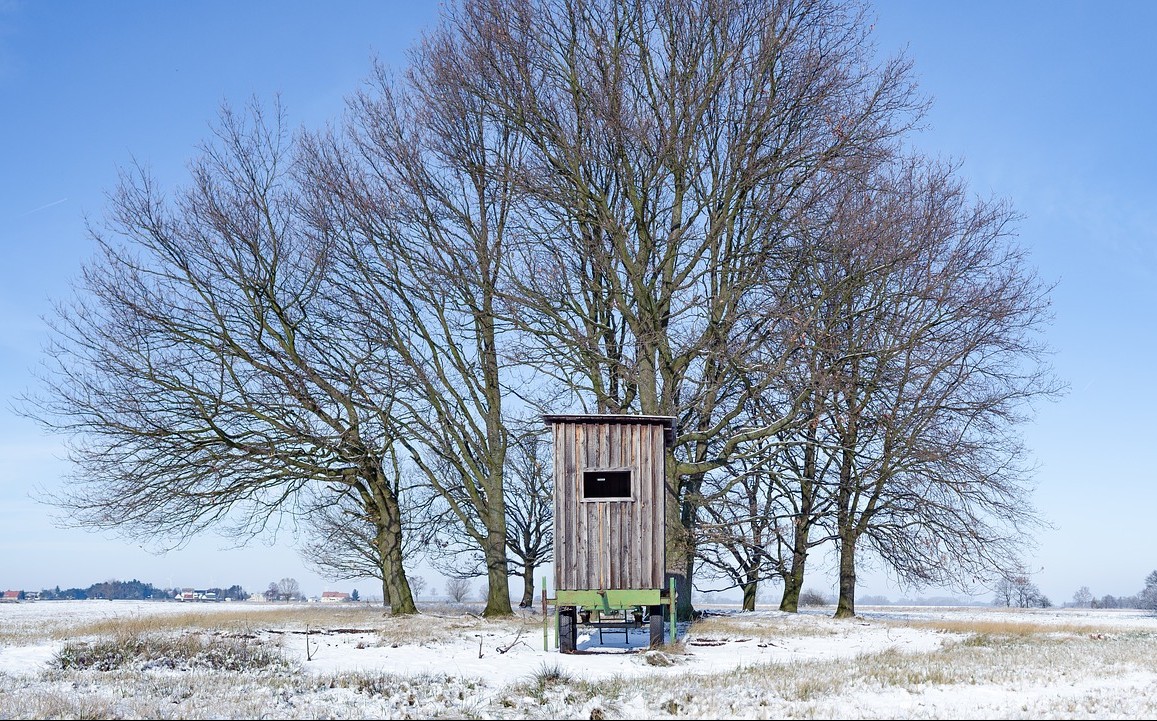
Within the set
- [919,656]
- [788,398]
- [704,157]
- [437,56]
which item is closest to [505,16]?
[437,56]

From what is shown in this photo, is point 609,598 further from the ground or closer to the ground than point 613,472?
closer to the ground

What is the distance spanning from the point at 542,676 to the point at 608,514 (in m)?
5.12

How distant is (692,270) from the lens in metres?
22.2

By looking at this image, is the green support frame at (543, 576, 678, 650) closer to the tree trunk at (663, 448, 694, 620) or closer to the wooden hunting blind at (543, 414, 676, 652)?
the wooden hunting blind at (543, 414, 676, 652)

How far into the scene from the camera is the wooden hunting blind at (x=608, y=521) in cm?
1680

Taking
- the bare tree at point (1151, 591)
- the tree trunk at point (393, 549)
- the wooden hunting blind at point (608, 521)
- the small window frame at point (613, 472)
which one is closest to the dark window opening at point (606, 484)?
the small window frame at point (613, 472)

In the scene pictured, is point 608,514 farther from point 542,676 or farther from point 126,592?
point 126,592

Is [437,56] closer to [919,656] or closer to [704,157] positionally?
[704,157]

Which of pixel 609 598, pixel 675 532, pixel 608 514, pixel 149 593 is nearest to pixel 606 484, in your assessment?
pixel 608 514

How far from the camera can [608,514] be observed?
17.0 m

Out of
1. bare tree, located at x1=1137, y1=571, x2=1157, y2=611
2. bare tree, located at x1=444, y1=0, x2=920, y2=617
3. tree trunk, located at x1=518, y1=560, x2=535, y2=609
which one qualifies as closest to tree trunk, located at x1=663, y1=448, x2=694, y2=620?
bare tree, located at x1=444, y1=0, x2=920, y2=617

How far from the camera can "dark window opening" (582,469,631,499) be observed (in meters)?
17.2

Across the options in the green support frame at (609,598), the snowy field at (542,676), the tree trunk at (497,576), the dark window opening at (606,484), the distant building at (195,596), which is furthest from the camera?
the distant building at (195,596)

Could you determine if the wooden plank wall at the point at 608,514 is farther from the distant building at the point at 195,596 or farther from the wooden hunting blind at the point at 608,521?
the distant building at the point at 195,596
